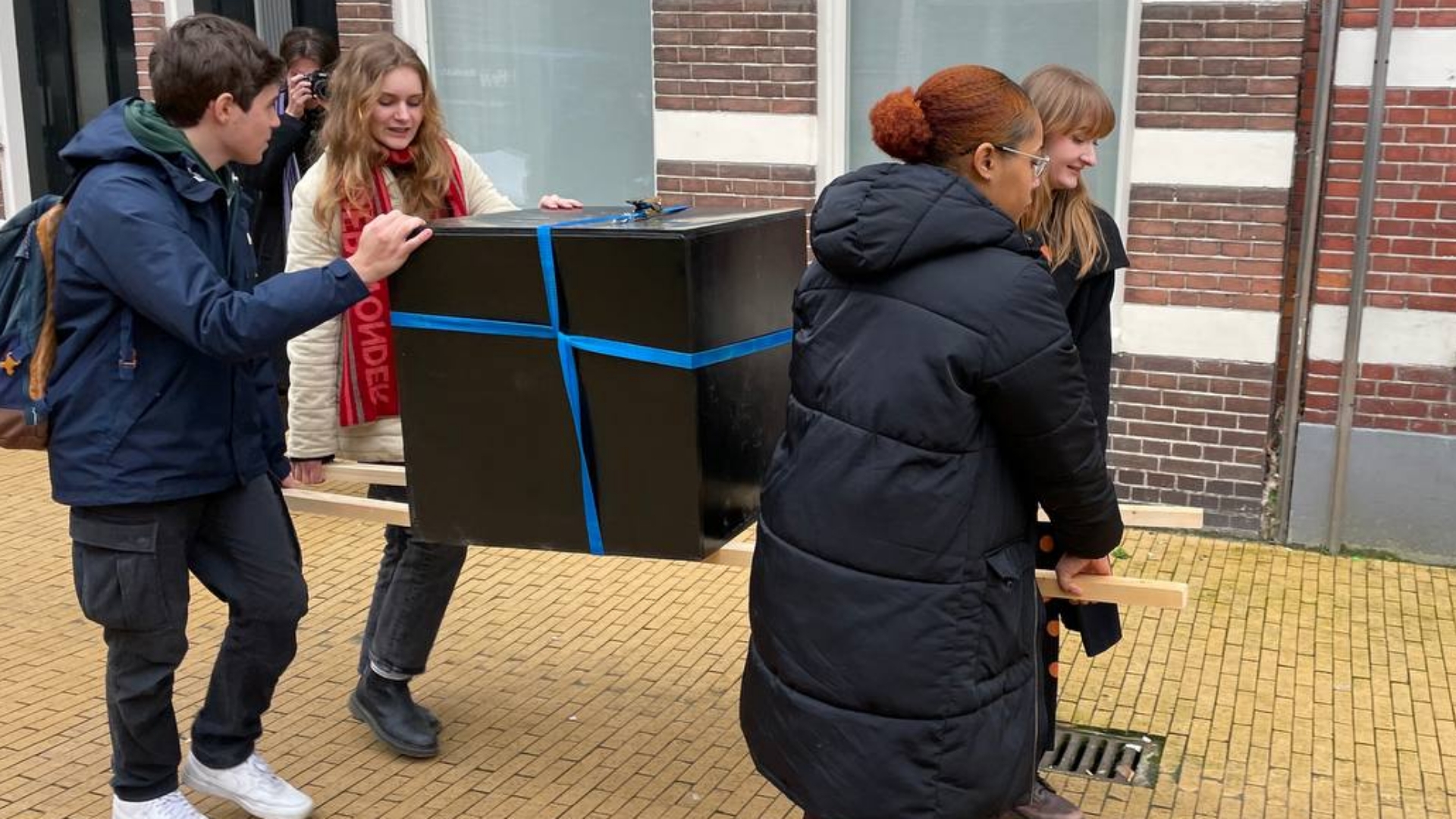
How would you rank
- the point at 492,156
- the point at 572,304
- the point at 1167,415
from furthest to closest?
the point at 492,156 → the point at 1167,415 → the point at 572,304

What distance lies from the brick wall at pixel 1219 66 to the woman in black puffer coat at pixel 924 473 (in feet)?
11.8

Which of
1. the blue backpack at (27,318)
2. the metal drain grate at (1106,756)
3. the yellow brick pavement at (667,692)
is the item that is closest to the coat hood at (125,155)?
the blue backpack at (27,318)

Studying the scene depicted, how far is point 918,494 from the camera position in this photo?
8.66ft

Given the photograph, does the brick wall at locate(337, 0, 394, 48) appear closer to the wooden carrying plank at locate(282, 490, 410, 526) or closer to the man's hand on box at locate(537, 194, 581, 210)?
the man's hand on box at locate(537, 194, 581, 210)

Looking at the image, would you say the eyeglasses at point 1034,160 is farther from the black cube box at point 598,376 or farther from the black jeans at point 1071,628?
the black jeans at point 1071,628

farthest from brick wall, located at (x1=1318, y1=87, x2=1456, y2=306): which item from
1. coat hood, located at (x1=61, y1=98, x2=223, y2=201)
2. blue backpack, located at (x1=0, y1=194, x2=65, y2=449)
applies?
blue backpack, located at (x1=0, y1=194, x2=65, y2=449)

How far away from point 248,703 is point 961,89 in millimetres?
→ 2457

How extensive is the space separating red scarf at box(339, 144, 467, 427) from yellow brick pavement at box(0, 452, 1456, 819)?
1097 millimetres

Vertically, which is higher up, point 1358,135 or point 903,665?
point 1358,135

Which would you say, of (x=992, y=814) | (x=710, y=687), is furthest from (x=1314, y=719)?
(x=992, y=814)

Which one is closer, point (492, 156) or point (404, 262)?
point (404, 262)

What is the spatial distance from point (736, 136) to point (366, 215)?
3308 mm

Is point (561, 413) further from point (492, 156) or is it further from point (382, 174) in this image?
point (492, 156)

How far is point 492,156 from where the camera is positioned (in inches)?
316
